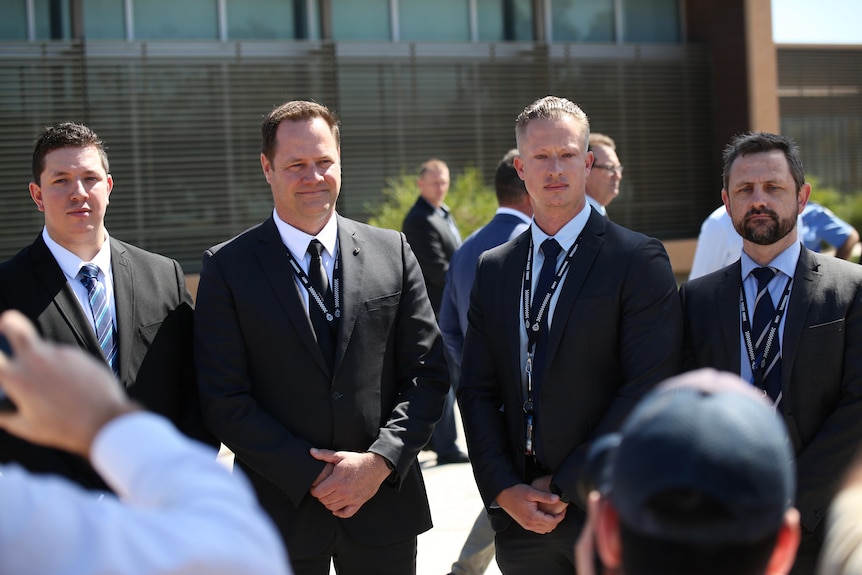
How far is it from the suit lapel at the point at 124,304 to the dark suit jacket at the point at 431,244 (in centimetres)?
507

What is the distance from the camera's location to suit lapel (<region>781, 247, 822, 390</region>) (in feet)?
11.3

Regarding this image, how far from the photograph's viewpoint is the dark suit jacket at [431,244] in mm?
8797

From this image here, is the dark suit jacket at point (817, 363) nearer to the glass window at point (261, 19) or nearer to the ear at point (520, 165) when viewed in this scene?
the ear at point (520, 165)

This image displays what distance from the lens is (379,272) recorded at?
3838 mm

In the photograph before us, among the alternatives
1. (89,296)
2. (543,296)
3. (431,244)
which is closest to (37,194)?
(89,296)

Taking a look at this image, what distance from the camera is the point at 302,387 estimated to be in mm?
3604

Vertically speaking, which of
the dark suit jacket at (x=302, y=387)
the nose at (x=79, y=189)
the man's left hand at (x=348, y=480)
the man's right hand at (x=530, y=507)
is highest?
the nose at (x=79, y=189)

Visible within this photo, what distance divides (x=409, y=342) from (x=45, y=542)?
260 centimetres

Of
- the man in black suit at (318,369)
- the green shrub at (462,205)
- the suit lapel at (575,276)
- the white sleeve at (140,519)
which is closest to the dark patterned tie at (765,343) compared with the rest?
the suit lapel at (575,276)

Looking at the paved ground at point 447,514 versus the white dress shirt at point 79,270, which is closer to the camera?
the white dress shirt at point 79,270

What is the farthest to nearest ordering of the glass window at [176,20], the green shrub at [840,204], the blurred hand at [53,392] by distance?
1. the green shrub at [840,204]
2. the glass window at [176,20]
3. the blurred hand at [53,392]

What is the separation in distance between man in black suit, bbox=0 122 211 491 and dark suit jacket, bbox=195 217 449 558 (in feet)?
0.56

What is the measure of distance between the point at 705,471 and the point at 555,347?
2.18 m

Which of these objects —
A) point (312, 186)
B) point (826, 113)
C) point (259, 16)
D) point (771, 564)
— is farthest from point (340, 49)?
point (771, 564)
